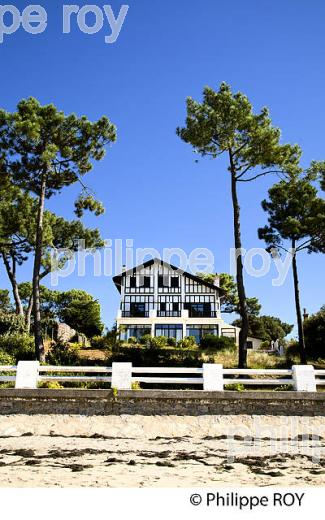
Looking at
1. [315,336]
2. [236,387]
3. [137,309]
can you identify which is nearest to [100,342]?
[137,309]

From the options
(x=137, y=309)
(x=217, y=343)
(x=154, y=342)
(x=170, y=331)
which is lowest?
(x=217, y=343)

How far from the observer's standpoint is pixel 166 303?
40.6 m

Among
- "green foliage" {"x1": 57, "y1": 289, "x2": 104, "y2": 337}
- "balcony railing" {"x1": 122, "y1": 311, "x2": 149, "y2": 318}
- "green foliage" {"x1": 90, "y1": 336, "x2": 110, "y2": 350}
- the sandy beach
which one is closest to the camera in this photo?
the sandy beach

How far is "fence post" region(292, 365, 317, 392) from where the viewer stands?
10922mm

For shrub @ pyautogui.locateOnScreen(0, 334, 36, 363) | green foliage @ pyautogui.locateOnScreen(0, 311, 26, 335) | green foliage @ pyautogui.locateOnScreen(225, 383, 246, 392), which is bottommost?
green foliage @ pyautogui.locateOnScreen(225, 383, 246, 392)

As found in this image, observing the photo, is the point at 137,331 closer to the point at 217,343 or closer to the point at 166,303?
the point at 166,303

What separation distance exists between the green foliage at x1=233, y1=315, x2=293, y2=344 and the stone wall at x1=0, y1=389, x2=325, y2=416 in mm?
49285

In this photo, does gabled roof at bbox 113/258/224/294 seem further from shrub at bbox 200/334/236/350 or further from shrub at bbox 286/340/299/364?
shrub at bbox 286/340/299/364

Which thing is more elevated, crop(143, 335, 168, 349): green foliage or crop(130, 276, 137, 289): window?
crop(130, 276, 137, 289): window

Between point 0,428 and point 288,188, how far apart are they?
20864mm

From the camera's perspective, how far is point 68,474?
6.63 m

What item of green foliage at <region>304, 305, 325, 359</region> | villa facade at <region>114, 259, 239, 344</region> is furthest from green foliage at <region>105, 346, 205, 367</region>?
villa facade at <region>114, 259, 239, 344</region>

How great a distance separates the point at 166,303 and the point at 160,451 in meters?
32.0

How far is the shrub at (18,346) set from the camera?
60.1 feet
